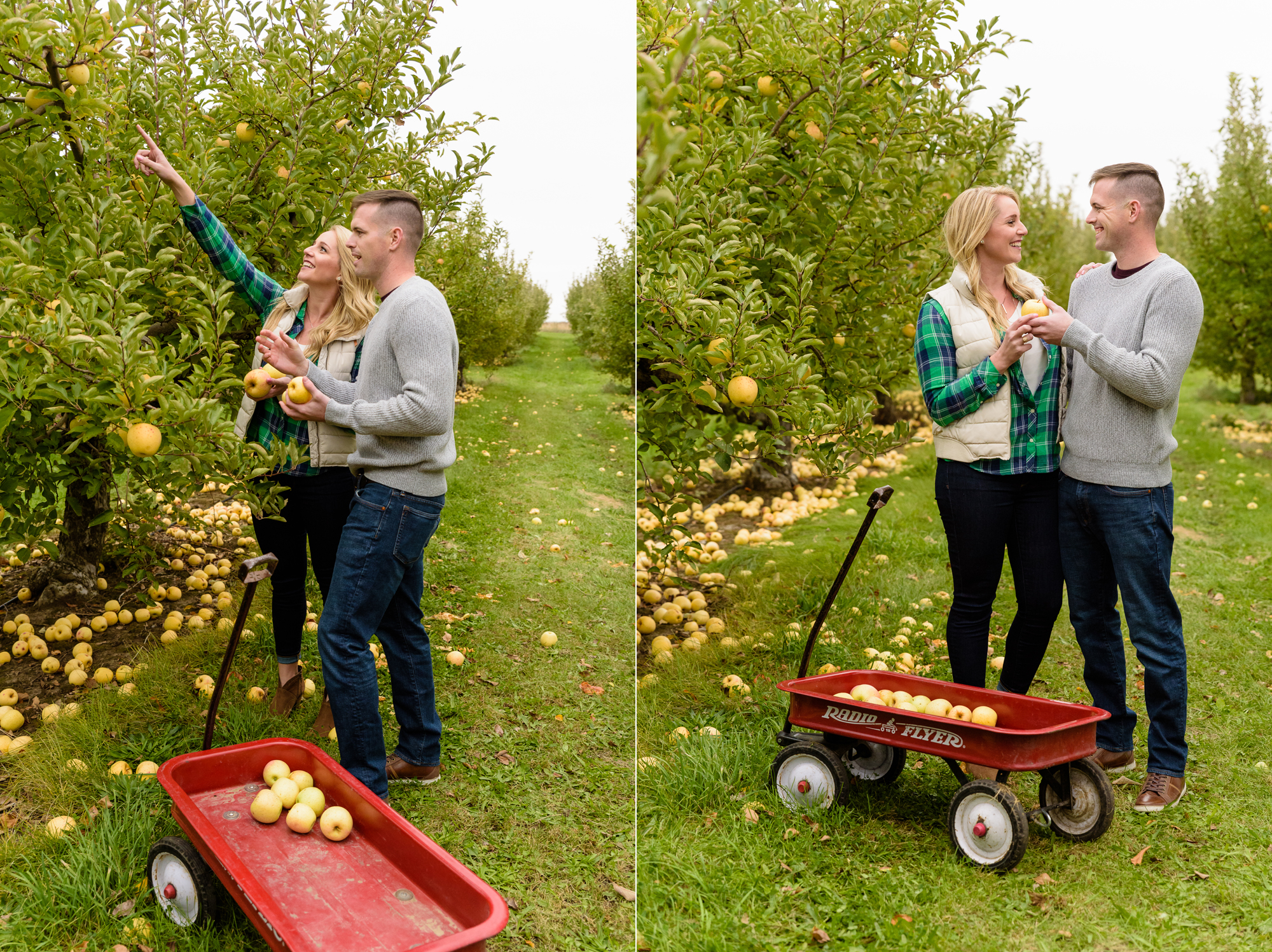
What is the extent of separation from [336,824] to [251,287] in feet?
6.66

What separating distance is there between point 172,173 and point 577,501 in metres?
5.32

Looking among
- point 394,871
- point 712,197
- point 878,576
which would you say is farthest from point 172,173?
point 878,576

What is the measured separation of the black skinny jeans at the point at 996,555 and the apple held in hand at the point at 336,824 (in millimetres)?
2135

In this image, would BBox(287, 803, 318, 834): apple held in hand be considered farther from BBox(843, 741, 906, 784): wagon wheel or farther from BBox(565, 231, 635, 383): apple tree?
BBox(565, 231, 635, 383): apple tree

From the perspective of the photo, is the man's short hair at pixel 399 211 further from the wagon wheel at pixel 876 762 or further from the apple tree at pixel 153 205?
the wagon wheel at pixel 876 762

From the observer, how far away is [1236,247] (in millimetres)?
11781

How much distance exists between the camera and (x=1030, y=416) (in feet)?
10.5

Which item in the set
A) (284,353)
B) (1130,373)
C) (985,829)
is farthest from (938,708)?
(284,353)

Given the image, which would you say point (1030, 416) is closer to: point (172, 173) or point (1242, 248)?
point (172, 173)

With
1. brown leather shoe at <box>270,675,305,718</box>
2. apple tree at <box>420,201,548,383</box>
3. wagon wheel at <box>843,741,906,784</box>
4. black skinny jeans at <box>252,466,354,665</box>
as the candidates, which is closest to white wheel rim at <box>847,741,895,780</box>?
wagon wheel at <box>843,741,906,784</box>

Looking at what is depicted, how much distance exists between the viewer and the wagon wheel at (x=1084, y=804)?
2.87 meters

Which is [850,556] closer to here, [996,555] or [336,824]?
[996,555]

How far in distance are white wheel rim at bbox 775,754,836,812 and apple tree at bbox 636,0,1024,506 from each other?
1269 millimetres

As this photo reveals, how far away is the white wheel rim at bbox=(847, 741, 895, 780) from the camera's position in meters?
3.23
